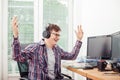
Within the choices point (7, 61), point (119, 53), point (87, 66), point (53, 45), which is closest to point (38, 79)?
point (53, 45)

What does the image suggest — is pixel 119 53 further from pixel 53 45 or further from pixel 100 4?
pixel 100 4

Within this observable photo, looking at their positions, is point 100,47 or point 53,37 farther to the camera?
point 100,47

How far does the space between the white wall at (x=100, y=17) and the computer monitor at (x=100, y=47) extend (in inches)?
29.1

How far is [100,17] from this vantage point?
12.7 feet

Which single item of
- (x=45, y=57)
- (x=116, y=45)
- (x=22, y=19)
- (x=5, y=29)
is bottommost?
(x=45, y=57)

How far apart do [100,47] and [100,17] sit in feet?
3.44

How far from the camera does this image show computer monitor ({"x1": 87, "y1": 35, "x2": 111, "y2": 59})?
279cm

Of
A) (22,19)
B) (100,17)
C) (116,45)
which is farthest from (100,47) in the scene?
(22,19)

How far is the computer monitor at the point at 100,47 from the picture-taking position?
279 centimetres

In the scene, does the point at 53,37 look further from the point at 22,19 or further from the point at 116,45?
the point at 22,19

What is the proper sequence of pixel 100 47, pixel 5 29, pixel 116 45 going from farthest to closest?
1. pixel 5 29
2. pixel 100 47
3. pixel 116 45

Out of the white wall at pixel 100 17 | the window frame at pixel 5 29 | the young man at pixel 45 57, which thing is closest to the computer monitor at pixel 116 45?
the young man at pixel 45 57

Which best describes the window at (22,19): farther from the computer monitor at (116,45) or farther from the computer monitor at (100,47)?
the computer monitor at (116,45)

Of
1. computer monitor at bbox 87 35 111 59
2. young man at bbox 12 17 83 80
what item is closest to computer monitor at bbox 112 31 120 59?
computer monitor at bbox 87 35 111 59
